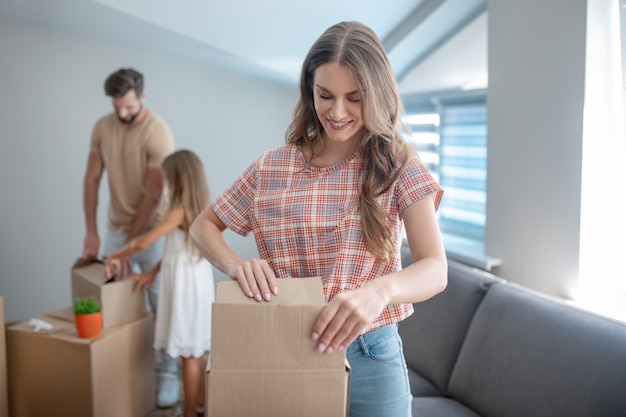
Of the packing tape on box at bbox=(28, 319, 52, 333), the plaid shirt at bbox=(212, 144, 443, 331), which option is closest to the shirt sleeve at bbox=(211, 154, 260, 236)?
the plaid shirt at bbox=(212, 144, 443, 331)

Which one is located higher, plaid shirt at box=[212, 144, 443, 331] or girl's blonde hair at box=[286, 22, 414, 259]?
girl's blonde hair at box=[286, 22, 414, 259]

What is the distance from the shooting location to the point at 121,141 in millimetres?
3006

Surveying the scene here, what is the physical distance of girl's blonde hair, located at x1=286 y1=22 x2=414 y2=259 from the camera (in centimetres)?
117

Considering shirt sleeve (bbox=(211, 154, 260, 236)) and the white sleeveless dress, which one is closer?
shirt sleeve (bbox=(211, 154, 260, 236))

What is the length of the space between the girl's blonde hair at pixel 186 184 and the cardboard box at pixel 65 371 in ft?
1.75

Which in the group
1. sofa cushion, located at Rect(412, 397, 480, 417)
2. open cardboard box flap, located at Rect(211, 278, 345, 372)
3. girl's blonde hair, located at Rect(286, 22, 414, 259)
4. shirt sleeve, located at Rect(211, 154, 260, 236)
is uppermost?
girl's blonde hair, located at Rect(286, 22, 414, 259)

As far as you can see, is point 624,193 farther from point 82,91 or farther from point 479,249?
point 82,91

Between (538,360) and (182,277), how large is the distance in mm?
1464

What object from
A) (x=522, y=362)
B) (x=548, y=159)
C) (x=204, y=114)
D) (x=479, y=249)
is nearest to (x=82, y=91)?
(x=204, y=114)

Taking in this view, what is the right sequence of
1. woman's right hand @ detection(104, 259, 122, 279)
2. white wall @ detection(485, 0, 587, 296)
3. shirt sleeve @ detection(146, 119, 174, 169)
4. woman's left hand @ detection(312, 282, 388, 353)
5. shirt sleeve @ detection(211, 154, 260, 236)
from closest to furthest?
1. woman's left hand @ detection(312, 282, 388, 353)
2. shirt sleeve @ detection(211, 154, 260, 236)
3. white wall @ detection(485, 0, 587, 296)
4. woman's right hand @ detection(104, 259, 122, 279)
5. shirt sleeve @ detection(146, 119, 174, 169)

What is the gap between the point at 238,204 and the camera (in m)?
1.36

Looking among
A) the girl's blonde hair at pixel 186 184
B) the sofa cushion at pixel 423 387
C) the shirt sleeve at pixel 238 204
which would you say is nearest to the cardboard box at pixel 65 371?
the girl's blonde hair at pixel 186 184

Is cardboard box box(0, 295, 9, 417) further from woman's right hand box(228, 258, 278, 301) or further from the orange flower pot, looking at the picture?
woman's right hand box(228, 258, 278, 301)

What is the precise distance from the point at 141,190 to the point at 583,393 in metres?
2.08
